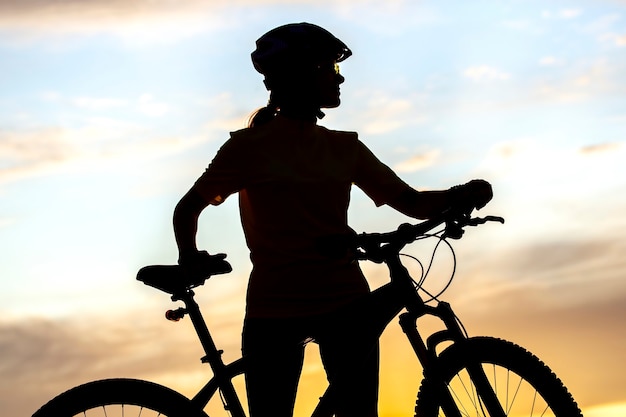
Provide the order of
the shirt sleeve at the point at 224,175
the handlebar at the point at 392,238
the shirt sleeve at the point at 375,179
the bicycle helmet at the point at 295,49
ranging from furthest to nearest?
the shirt sleeve at the point at 375,179
the bicycle helmet at the point at 295,49
the shirt sleeve at the point at 224,175
the handlebar at the point at 392,238

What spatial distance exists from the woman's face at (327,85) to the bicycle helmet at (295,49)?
0.04 meters

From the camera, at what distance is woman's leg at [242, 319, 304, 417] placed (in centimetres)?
595

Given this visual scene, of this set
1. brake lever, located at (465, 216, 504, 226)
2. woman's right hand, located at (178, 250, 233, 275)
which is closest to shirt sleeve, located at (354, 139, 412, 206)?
brake lever, located at (465, 216, 504, 226)

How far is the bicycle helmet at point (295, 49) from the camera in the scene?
6211 mm

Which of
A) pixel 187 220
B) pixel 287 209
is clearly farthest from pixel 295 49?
pixel 187 220

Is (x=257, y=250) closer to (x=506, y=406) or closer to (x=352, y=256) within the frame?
(x=352, y=256)

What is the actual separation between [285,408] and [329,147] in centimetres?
133

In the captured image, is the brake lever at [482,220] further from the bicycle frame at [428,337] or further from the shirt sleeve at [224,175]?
the shirt sleeve at [224,175]

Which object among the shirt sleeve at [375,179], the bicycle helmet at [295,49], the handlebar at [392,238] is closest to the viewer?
the handlebar at [392,238]

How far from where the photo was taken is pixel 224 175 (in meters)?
6.06

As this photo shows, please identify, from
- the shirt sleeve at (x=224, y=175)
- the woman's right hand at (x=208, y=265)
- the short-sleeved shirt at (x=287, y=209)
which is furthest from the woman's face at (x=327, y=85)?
the woman's right hand at (x=208, y=265)

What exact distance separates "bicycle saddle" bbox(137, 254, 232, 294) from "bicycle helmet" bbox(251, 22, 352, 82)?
1042 millimetres

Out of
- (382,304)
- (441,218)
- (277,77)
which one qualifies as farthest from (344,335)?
(277,77)

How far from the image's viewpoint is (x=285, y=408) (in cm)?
600
